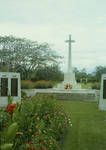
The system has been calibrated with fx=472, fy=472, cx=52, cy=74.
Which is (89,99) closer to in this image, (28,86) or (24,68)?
(28,86)

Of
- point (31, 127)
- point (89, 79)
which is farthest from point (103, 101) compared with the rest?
point (89, 79)

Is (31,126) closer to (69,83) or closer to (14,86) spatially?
(14,86)

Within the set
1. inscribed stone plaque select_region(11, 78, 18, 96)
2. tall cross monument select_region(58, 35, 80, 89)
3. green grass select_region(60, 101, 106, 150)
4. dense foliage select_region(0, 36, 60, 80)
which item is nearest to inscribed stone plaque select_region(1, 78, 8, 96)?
inscribed stone plaque select_region(11, 78, 18, 96)

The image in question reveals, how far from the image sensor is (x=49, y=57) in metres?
55.8

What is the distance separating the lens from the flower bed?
14.1 ft

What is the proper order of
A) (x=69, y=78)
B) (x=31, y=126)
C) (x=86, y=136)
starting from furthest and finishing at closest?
(x=69, y=78), (x=86, y=136), (x=31, y=126)

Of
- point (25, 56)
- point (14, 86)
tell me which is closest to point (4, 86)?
point (14, 86)

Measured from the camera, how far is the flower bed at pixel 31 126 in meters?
4.29

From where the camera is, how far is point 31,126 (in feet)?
25.1

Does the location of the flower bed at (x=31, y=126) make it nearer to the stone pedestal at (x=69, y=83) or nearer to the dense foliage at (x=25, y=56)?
the stone pedestal at (x=69, y=83)

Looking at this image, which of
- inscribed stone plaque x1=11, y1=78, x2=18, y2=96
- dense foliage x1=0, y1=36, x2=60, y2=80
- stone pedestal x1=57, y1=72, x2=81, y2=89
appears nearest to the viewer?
inscribed stone plaque x1=11, y1=78, x2=18, y2=96

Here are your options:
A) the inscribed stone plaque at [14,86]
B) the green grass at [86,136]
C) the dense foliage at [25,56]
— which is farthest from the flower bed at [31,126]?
the dense foliage at [25,56]

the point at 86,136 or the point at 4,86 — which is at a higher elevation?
the point at 4,86

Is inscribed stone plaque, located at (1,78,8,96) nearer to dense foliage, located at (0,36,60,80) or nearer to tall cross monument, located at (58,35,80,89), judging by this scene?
tall cross monument, located at (58,35,80,89)
